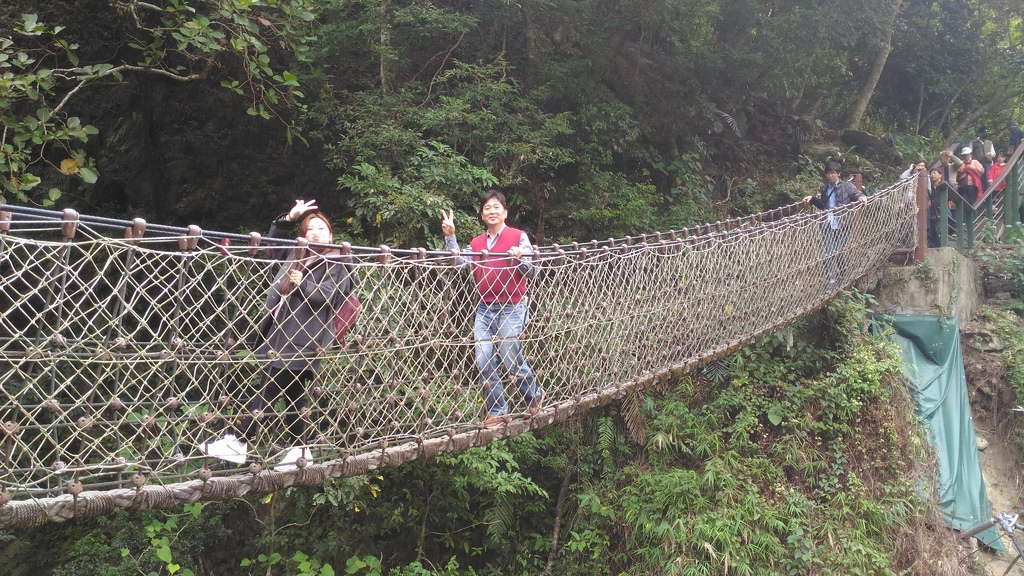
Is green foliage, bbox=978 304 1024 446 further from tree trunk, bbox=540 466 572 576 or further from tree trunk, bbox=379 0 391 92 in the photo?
tree trunk, bbox=379 0 391 92

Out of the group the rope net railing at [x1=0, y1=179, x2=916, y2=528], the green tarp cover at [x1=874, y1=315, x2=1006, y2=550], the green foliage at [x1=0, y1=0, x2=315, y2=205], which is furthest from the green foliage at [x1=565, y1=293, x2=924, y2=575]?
the green foliage at [x1=0, y1=0, x2=315, y2=205]

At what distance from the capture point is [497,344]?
2.96 m

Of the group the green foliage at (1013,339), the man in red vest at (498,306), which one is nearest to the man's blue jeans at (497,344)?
the man in red vest at (498,306)

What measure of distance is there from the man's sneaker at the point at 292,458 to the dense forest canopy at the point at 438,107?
204 cm

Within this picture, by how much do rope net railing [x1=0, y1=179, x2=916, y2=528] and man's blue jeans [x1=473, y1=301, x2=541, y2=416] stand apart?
0.04 m

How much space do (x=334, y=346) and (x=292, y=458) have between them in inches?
16.3

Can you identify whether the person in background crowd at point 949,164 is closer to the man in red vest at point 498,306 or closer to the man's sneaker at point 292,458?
the man in red vest at point 498,306

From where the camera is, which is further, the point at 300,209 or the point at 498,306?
the point at 498,306

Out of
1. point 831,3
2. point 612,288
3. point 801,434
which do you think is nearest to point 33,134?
point 612,288

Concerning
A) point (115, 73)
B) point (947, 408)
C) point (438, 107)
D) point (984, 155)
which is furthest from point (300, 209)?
point (984, 155)

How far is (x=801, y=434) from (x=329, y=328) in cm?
329

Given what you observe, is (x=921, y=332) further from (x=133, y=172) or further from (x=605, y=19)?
(x=133, y=172)

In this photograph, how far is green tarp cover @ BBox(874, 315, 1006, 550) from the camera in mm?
4602

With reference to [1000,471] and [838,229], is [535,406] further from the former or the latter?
[1000,471]
